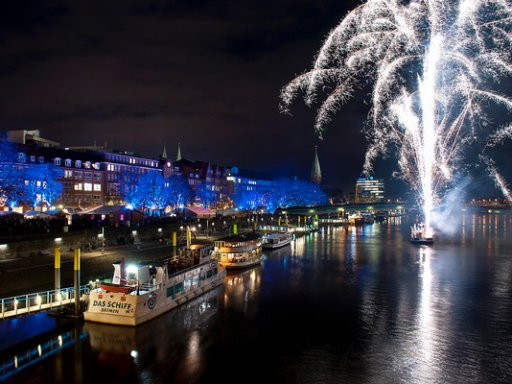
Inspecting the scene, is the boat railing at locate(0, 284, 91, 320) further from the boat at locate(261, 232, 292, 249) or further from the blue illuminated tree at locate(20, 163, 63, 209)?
the boat at locate(261, 232, 292, 249)

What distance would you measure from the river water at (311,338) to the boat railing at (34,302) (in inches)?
77.1

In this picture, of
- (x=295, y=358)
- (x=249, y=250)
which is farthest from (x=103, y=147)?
(x=295, y=358)

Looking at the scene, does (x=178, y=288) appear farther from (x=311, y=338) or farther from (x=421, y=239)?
(x=421, y=239)

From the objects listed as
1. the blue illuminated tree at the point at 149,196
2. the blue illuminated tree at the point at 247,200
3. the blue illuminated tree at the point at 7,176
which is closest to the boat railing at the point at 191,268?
the blue illuminated tree at the point at 7,176

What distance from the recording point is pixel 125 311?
2716 centimetres

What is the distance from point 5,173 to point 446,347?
4789cm

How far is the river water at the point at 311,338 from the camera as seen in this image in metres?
21.6

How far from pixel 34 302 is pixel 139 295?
6.33 m

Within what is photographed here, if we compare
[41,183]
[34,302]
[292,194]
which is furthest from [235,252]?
[292,194]

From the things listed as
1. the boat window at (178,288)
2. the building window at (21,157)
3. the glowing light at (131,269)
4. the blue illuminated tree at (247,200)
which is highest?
the building window at (21,157)

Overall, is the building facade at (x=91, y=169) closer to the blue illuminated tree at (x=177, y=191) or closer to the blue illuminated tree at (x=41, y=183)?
the blue illuminated tree at (x=41, y=183)

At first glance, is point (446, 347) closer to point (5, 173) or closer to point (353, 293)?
point (353, 293)

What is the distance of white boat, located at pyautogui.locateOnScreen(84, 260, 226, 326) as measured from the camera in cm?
2720

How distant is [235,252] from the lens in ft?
165
